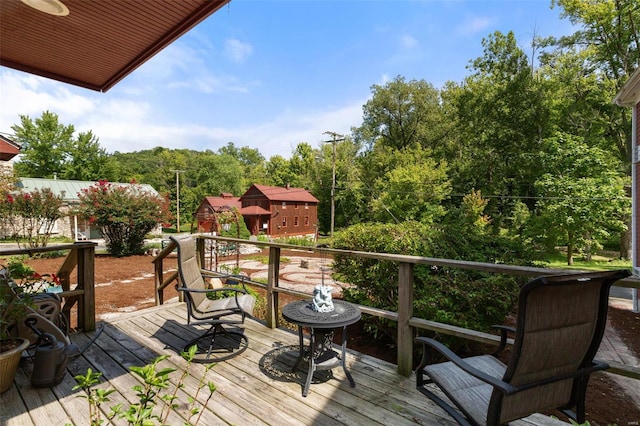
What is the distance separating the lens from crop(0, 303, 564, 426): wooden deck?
2025 millimetres

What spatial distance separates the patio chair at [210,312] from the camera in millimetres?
2900

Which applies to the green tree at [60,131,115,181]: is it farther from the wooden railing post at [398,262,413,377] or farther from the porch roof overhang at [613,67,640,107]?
the porch roof overhang at [613,67,640,107]

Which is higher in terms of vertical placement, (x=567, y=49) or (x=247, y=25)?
(x=567, y=49)

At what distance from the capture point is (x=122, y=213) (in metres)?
12.9

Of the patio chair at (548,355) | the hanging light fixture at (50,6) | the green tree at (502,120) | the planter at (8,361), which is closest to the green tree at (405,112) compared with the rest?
the green tree at (502,120)

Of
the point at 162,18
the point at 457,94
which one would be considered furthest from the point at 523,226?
the point at 162,18

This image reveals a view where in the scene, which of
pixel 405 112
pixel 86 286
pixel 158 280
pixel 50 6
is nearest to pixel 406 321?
pixel 50 6

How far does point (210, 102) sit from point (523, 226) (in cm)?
1702

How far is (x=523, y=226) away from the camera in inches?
647

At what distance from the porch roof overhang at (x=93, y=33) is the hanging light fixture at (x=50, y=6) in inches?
0.6

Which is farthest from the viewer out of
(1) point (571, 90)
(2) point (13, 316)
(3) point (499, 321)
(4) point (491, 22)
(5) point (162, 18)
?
(4) point (491, 22)

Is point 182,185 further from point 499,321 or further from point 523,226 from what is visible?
point 499,321

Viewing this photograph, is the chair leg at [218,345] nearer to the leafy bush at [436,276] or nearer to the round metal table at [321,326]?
the round metal table at [321,326]

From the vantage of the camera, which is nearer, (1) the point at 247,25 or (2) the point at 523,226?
(1) the point at 247,25
